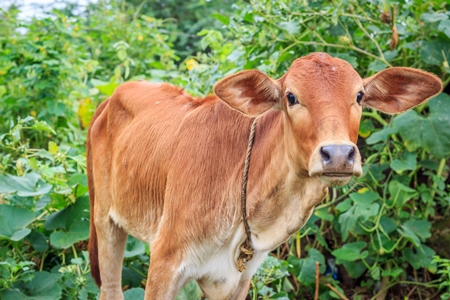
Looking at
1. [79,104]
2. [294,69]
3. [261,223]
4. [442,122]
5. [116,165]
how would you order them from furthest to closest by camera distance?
[79,104] < [442,122] < [116,165] < [261,223] < [294,69]

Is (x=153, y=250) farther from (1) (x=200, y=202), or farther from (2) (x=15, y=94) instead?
(2) (x=15, y=94)

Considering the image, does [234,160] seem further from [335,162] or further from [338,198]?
[338,198]

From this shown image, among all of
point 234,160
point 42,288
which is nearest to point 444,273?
point 234,160

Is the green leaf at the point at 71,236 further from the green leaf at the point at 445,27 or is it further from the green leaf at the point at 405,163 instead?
the green leaf at the point at 445,27

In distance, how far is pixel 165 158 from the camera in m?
4.00

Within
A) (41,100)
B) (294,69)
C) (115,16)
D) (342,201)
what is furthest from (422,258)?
(115,16)

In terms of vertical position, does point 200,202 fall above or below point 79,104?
above

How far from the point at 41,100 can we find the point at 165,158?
3.07 m

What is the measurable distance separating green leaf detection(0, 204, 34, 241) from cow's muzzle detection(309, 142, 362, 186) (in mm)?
2729

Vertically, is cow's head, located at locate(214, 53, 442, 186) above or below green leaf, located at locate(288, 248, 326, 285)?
above

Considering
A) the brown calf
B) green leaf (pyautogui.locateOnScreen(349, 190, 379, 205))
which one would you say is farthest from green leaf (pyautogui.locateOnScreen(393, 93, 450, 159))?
the brown calf

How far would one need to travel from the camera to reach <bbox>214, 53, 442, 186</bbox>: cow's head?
9.68 ft

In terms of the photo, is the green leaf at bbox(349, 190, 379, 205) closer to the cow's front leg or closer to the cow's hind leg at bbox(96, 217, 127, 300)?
the cow's front leg

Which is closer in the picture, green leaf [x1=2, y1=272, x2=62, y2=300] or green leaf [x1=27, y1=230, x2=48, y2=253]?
green leaf [x1=2, y1=272, x2=62, y2=300]
